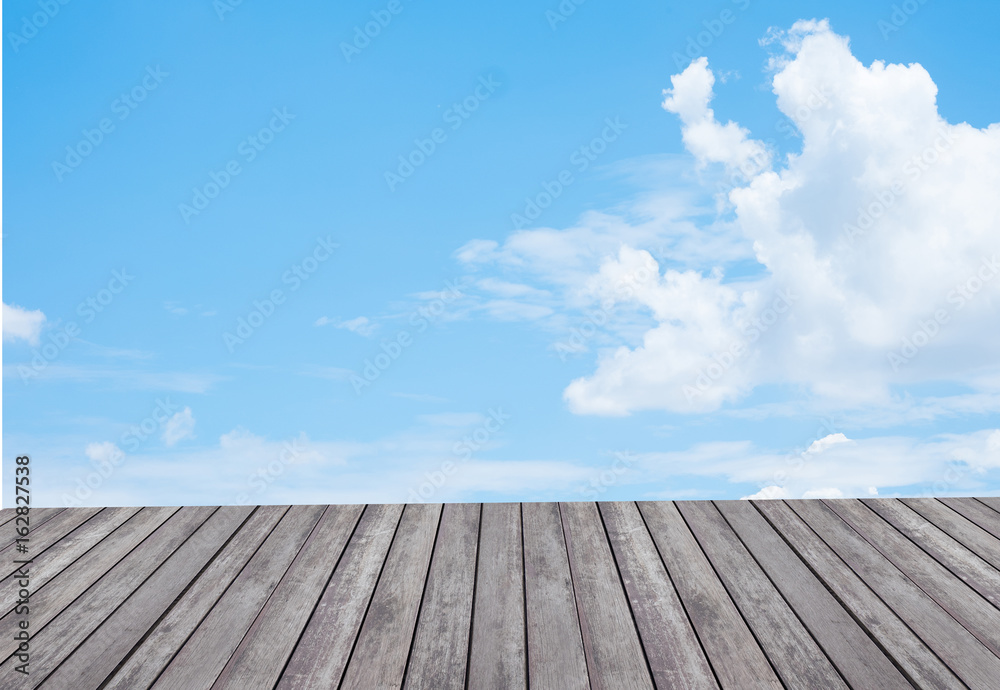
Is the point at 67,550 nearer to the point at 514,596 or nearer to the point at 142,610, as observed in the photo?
the point at 142,610

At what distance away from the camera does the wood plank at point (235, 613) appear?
157 centimetres

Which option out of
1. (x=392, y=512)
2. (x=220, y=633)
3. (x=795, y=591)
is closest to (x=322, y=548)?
(x=392, y=512)

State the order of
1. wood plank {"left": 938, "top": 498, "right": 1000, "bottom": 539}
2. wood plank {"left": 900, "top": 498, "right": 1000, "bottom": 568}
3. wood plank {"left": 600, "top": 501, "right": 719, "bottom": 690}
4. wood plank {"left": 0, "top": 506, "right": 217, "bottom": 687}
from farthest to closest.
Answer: wood plank {"left": 938, "top": 498, "right": 1000, "bottom": 539}
wood plank {"left": 900, "top": 498, "right": 1000, "bottom": 568}
wood plank {"left": 0, "top": 506, "right": 217, "bottom": 687}
wood plank {"left": 600, "top": 501, "right": 719, "bottom": 690}

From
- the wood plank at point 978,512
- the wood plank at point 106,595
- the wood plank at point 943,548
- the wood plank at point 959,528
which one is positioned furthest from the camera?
the wood plank at point 978,512

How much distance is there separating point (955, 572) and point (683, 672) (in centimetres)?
112

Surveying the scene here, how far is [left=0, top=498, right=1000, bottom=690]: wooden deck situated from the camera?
1.57m

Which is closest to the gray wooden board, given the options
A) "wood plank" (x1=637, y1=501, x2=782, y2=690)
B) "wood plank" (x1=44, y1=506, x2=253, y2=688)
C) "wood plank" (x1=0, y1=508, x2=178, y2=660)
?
"wood plank" (x1=637, y1=501, x2=782, y2=690)

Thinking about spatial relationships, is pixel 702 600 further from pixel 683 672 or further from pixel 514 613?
pixel 514 613

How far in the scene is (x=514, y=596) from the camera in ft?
6.21

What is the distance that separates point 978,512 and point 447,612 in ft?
6.71

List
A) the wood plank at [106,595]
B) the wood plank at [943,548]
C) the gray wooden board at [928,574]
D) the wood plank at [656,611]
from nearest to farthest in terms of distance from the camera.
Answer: the wood plank at [656,611]
the wood plank at [106,595]
the gray wooden board at [928,574]
the wood plank at [943,548]

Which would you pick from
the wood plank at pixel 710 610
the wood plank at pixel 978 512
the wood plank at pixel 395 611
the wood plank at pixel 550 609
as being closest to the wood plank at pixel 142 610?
the wood plank at pixel 395 611

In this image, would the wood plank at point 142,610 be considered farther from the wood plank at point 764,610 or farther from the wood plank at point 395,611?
the wood plank at point 764,610

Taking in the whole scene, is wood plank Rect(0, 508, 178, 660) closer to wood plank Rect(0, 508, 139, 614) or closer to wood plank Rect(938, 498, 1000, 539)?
wood plank Rect(0, 508, 139, 614)
